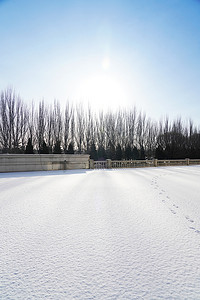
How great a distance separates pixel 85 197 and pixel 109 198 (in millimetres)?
629

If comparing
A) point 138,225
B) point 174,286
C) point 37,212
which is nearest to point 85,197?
point 37,212

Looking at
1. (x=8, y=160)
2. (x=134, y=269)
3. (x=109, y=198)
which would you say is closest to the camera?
(x=134, y=269)

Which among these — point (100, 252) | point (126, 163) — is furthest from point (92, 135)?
point (100, 252)

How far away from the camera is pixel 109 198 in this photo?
3.87m

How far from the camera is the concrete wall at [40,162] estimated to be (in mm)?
10461

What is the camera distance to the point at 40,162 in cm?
1127

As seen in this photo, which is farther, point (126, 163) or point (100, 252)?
point (126, 163)

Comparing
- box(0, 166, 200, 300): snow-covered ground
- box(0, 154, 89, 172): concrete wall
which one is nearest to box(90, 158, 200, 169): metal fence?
box(0, 154, 89, 172): concrete wall

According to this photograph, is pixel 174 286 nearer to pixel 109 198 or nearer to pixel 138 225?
pixel 138 225

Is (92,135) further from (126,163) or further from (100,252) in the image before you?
(100,252)

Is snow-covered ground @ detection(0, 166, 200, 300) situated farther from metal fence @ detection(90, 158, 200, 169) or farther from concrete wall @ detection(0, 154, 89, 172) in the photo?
metal fence @ detection(90, 158, 200, 169)

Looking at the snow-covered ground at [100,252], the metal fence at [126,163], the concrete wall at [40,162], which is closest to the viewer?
the snow-covered ground at [100,252]

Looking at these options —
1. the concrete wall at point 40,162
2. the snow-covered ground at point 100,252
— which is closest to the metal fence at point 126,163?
the concrete wall at point 40,162

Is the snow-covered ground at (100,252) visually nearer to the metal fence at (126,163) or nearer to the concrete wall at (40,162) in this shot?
the concrete wall at (40,162)
